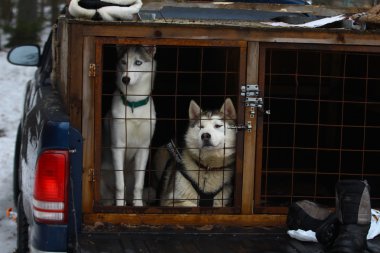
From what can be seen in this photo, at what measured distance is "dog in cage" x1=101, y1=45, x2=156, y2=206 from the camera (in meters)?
4.30

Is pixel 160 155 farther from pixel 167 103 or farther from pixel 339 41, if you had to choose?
pixel 339 41

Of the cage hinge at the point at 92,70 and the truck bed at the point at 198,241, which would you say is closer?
the truck bed at the point at 198,241

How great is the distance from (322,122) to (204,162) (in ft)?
6.49

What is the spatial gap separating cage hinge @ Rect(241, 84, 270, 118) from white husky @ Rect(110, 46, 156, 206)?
69cm

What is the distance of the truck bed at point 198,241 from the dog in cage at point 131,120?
0.61 metres

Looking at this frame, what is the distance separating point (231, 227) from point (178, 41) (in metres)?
1.14

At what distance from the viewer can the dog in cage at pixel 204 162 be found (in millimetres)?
4324

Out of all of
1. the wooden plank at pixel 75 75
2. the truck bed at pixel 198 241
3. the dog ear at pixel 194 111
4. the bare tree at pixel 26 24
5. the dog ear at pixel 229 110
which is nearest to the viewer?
the truck bed at pixel 198 241

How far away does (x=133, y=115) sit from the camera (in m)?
4.47

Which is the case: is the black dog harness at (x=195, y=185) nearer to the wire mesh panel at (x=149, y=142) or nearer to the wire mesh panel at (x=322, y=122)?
the wire mesh panel at (x=149, y=142)

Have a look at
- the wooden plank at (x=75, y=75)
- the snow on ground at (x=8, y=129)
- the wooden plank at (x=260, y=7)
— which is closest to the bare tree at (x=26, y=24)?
the snow on ground at (x=8, y=129)

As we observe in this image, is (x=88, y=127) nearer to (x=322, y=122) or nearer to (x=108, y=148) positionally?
(x=108, y=148)

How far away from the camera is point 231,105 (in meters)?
4.21

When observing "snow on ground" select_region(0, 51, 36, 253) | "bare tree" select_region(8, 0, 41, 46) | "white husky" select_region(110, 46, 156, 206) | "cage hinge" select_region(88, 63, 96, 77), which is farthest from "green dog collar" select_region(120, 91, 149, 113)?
"bare tree" select_region(8, 0, 41, 46)
